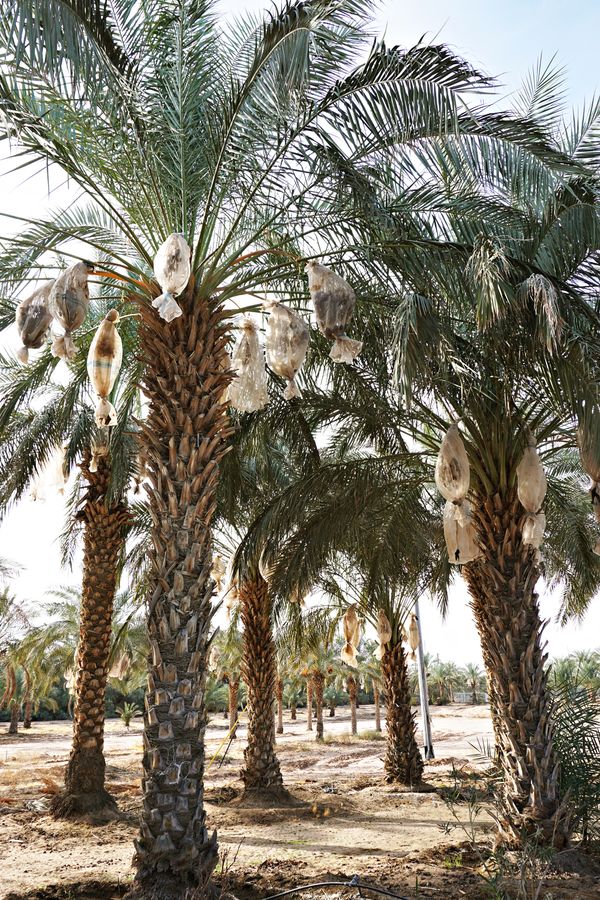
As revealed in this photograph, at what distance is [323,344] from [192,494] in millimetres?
3182

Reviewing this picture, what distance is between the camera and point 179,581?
557 cm

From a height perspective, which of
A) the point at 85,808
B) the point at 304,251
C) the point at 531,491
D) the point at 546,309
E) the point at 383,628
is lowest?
the point at 85,808

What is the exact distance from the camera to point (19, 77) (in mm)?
5527

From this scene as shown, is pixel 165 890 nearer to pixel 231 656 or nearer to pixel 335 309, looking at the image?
pixel 335 309

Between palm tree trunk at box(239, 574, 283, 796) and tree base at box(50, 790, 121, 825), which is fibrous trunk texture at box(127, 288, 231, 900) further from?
palm tree trunk at box(239, 574, 283, 796)

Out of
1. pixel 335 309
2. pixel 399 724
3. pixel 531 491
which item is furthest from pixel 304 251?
pixel 399 724

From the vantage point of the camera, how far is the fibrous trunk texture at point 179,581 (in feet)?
16.6

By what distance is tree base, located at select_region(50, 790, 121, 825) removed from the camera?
33.0 feet

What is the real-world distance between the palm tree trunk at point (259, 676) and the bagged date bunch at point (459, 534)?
6.82 meters

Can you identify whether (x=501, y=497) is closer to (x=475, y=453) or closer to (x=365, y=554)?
(x=475, y=453)

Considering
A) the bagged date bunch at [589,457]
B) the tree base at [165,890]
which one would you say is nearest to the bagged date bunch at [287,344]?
the bagged date bunch at [589,457]

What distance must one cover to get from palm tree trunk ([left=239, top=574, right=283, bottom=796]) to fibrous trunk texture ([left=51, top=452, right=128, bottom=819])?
3183 millimetres

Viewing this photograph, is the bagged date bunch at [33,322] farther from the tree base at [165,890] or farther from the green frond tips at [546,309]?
the tree base at [165,890]

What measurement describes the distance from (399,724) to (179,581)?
11.0 metres
